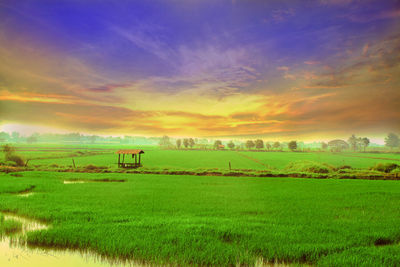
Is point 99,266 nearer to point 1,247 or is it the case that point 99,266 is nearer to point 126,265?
point 126,265

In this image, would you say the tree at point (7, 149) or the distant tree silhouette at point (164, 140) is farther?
the distant tree silhouette at point (164, 140)

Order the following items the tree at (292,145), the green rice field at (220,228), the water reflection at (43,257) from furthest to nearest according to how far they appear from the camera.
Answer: the tree at (292,145) < the green rice field at (220,228) < the water reflection at (43,257)

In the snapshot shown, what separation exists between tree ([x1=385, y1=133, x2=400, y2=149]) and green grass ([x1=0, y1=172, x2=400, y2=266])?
161 m

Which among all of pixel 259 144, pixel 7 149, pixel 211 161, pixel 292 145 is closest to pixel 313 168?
pixel 211 161

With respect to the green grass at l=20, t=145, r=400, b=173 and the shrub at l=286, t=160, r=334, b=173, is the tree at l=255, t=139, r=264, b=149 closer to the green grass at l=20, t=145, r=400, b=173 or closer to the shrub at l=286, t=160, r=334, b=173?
the green grass at l=20, t=145, r=400, b=173

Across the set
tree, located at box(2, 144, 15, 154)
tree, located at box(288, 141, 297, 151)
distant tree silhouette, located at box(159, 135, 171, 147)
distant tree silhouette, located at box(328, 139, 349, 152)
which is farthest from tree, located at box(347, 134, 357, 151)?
tree, located at box(2, 144, 15, 154)

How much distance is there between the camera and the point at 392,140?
13275 cm

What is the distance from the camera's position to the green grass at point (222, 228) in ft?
19.4

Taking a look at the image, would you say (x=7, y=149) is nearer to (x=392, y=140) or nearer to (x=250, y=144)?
(x=250, y=144)

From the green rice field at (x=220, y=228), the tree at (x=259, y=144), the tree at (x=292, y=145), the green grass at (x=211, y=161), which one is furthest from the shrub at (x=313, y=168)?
the tree at (x=259, y=144)

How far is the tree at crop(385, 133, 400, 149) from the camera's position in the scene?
5143 inches

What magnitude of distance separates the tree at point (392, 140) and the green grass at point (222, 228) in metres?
161

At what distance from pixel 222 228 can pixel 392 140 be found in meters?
173

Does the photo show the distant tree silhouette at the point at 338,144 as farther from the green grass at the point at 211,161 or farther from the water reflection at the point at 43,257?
the water reflection at the point at 43,257
